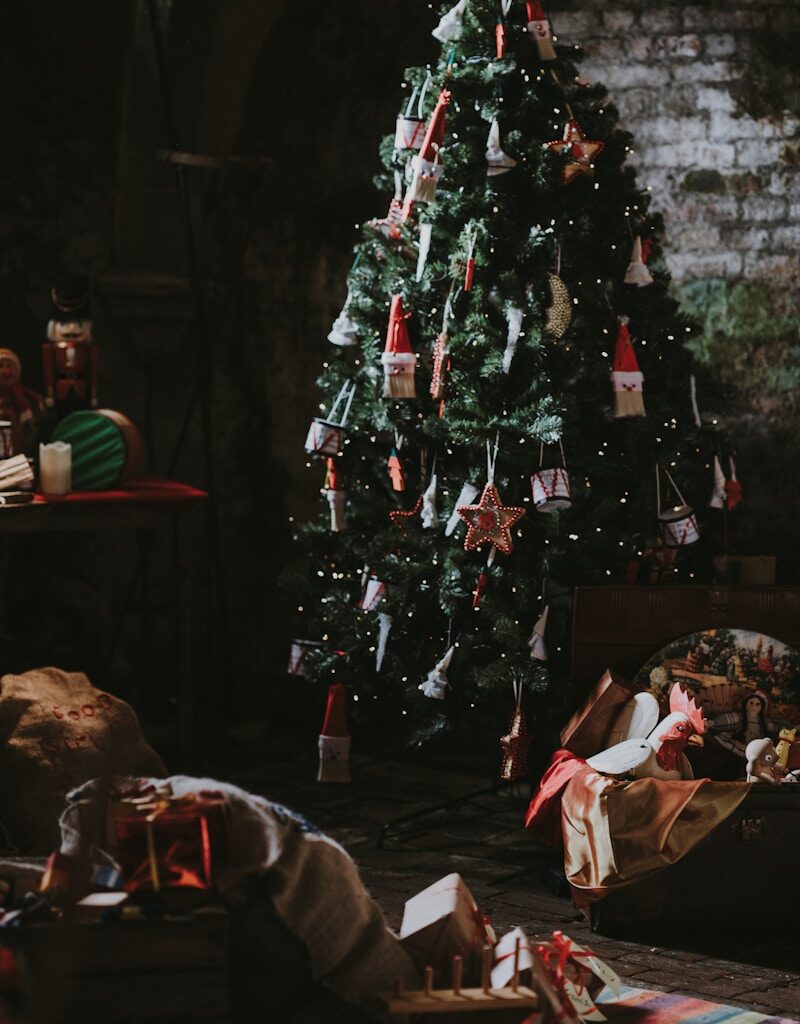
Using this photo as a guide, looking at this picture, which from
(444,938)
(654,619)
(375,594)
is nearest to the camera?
(444,938)

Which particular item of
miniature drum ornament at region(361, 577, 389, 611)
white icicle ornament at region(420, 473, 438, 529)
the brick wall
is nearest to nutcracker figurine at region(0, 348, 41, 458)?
miniature drum ornament at region(361, 577, 389, 611)

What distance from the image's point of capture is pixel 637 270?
4988 millimetres

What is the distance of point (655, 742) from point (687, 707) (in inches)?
6.9

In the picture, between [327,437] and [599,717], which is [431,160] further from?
[599,717]

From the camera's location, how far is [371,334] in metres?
5.32

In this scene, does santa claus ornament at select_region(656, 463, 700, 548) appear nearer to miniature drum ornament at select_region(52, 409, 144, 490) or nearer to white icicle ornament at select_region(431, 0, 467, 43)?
white icicle ornament at select_region(431, 0, 467, 43)

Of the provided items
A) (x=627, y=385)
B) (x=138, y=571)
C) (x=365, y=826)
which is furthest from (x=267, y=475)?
(x=627, y=385)

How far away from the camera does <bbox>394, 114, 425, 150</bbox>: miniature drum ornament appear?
5.12 metres

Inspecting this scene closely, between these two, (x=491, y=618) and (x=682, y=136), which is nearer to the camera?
(x=491, y=618)

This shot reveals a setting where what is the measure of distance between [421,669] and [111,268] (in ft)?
8.24

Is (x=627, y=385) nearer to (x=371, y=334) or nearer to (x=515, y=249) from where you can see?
(x=515, y=249)

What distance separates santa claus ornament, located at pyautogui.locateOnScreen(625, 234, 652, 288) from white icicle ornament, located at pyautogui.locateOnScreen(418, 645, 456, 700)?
54.1 inches

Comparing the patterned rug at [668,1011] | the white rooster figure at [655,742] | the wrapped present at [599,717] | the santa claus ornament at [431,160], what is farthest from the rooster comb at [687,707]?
the santa claus ornament at [431,160]

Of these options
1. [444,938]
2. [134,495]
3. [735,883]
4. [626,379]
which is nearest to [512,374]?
[626,379]
